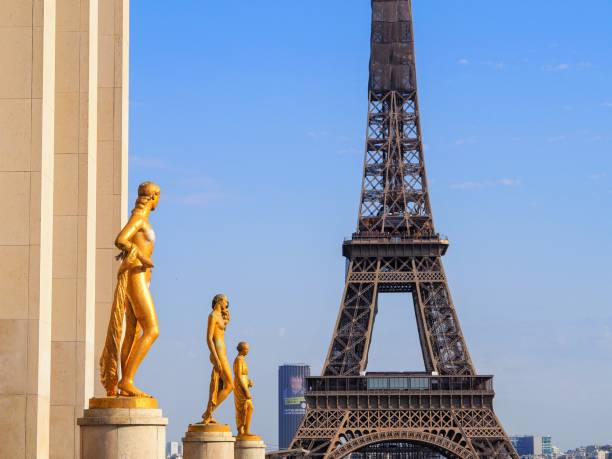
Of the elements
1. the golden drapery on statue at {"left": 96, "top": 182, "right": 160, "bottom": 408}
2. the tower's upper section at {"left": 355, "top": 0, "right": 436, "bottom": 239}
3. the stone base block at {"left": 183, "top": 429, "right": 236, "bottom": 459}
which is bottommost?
the stone base block at {"left": 183, "top": 429, "right": 236, "bottom": 459}

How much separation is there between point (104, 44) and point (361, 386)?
75.9 m

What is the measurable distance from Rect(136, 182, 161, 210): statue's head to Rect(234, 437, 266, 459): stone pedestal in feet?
44.4

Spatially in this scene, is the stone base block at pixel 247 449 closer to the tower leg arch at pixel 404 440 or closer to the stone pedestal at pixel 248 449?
the stone pedestal at pixel 248 449

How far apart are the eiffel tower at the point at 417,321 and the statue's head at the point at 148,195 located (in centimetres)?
7932

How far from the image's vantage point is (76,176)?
21375 mm

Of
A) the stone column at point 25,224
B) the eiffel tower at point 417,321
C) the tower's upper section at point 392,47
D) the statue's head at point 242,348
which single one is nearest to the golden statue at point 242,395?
the statue's head at point 242,348

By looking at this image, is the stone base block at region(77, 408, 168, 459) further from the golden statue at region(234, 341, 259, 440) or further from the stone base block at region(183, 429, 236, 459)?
the golden statue at region(234, 341, 259, 440)

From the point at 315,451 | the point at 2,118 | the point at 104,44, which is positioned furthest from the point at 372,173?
the point at 2,118

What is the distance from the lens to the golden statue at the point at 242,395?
28391 mm

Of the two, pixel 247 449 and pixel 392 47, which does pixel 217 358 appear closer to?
pixel 247 449

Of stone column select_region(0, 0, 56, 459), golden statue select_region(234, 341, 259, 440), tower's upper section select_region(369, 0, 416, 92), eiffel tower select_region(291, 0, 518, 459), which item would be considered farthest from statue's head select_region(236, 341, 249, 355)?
tower's upper section select_region(369, 0, 416, 92)

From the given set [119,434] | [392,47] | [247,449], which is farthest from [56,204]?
[392,47]

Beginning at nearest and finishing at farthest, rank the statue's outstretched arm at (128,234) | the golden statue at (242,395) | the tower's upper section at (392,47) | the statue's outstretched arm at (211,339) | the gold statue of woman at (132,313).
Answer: the statue's outstretched arm at (128,234) < the gold statue of woman at (132,313) < the statue's outstretched arm at (211,339) < the golden statue at (242,395) < the tower's upper section at (392,47)

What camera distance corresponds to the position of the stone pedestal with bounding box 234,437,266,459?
2937 centimetres
